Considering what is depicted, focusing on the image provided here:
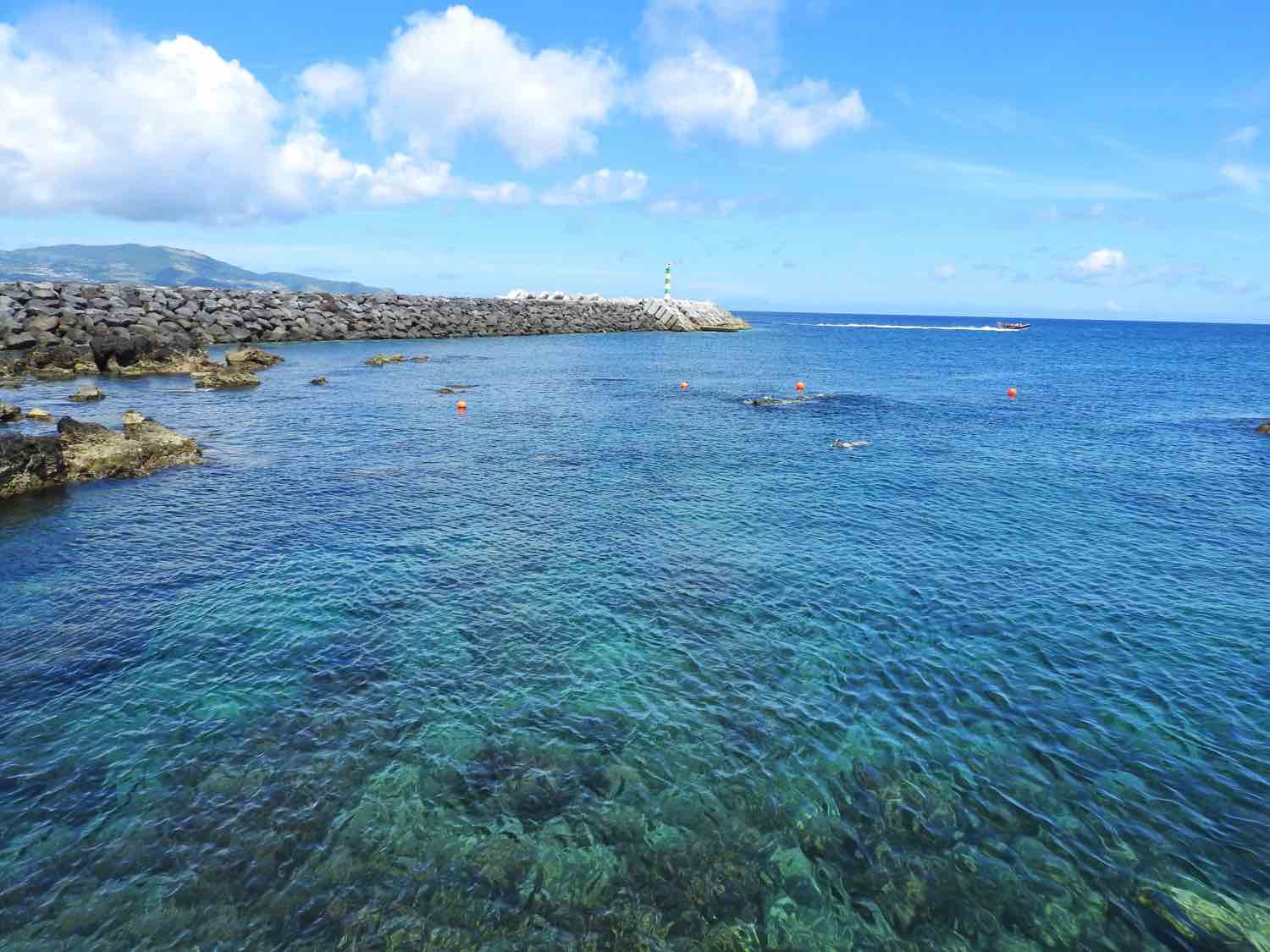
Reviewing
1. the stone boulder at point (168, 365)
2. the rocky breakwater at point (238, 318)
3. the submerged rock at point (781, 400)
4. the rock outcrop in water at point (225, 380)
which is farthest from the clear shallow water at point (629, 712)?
the rocky breakwater at point (238, 318)

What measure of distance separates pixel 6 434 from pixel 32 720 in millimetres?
22855

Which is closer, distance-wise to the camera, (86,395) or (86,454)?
(86,454)

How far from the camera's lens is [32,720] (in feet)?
50.0

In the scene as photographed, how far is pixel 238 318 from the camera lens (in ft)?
318

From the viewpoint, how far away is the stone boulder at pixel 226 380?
6153cm

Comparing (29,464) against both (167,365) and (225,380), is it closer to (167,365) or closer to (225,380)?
(225,380)

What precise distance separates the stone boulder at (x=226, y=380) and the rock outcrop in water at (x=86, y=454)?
24.6 m

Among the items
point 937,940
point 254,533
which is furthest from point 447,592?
point 937,940

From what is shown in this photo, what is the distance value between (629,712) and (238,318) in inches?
4030

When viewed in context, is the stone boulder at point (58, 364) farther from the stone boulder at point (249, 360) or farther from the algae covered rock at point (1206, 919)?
the algae covered rock at point (1206, 919)

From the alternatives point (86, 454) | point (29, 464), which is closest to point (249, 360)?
point (86, 454)

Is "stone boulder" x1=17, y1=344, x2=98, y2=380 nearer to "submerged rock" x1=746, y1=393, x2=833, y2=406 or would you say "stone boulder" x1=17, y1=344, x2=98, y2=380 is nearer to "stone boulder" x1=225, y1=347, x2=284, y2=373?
"stone boulder" x1=225, y1=347, x2=284, y2=373

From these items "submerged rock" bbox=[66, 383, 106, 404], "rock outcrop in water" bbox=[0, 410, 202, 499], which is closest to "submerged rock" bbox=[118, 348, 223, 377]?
"submerged rock" bbox=[66, 383, 106, 404]

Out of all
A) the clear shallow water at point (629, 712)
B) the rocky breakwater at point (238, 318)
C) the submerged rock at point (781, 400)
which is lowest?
the clear shallow water at point (629, 712)
